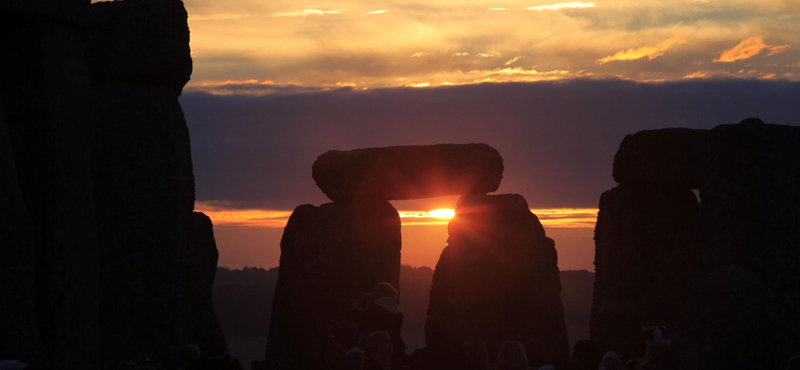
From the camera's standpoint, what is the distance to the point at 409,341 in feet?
80.6

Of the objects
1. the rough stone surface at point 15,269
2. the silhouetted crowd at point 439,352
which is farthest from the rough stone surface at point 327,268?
the rough stone surface at point 15,269

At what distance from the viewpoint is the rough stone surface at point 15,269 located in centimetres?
635

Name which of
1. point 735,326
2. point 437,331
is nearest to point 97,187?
point 437,331

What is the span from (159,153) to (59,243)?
218 cm

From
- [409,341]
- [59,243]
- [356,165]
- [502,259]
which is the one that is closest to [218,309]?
[409,341]

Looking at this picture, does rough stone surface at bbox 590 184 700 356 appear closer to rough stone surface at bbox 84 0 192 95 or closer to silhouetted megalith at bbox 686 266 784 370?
silhouetted megalith at bbox 686 266 784 370

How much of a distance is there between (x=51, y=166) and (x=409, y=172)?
763cm

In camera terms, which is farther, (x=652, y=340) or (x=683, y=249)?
(x=683, y=249)

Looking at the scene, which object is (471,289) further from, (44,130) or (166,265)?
(44,130)

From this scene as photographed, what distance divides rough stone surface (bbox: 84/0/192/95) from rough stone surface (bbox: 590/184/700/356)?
20.5ft

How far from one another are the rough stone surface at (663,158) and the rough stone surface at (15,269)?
7906 mm

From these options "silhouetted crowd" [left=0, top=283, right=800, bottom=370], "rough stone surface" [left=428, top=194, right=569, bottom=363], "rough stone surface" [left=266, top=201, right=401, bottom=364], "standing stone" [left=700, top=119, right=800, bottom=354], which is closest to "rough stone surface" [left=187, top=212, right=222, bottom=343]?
"rough stone surface" [left=266, top=201, right=401, bottom=364]

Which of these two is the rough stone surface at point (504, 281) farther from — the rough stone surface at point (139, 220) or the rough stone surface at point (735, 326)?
the rough stone surface at point (735, 326)

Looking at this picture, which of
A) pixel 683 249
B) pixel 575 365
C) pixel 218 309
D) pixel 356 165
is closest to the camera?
pixel 575 365
